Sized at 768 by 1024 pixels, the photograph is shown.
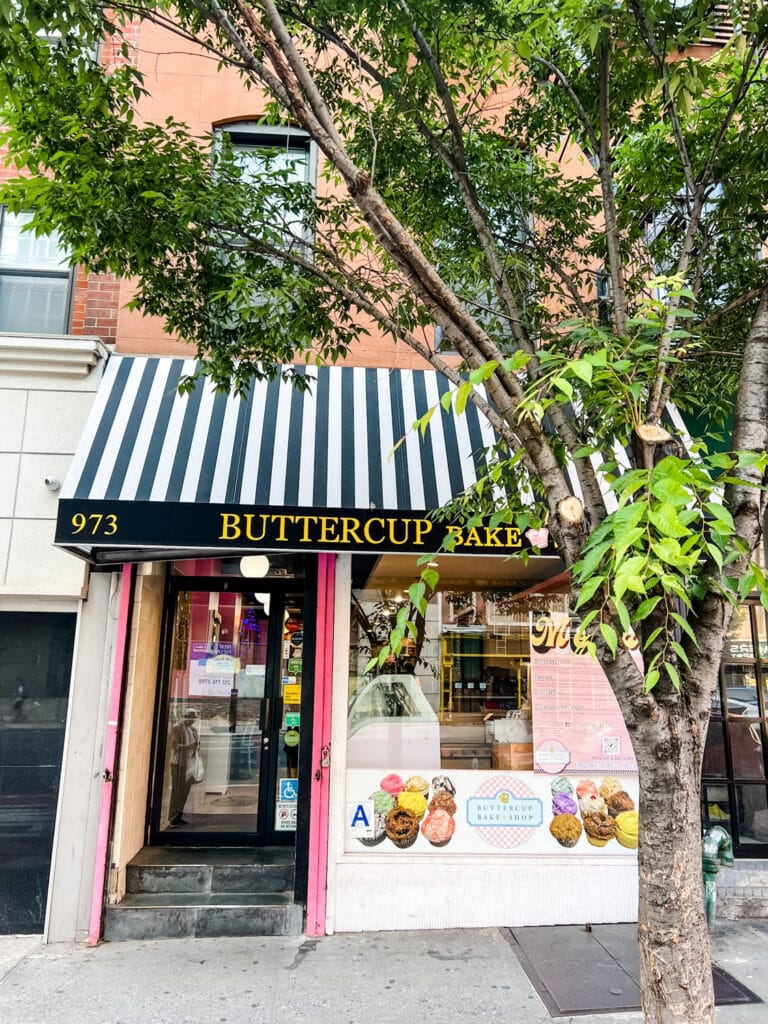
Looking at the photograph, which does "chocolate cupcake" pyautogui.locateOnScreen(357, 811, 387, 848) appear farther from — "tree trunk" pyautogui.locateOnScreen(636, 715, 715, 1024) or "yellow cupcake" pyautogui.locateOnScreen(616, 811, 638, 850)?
"tree trunk" pyautogui.locateOnScreen(636, 715, 715, 1024)

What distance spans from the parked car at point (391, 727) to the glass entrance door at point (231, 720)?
751 millimetres

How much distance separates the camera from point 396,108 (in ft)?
18.4

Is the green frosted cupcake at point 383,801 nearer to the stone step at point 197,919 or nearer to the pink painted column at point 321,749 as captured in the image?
the pink painted column at point 321,749

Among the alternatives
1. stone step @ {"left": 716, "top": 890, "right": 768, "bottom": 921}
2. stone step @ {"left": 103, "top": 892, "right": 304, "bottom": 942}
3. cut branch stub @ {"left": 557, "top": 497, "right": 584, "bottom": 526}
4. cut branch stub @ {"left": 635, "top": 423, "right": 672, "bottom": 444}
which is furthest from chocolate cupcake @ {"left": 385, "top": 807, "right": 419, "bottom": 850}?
cut branch stub @ {"left": 635, "top": 423, "right": 672, "bottom": 444}

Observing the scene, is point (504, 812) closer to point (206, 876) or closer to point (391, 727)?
point (391, 727)

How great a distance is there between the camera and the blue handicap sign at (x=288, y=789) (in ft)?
22.3

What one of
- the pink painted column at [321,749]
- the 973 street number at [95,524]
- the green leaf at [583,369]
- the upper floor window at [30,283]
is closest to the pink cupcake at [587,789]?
the pink painted column at [321,749]

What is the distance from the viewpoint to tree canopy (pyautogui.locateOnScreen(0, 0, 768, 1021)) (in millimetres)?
2805

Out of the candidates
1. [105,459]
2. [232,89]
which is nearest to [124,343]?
[105,459]

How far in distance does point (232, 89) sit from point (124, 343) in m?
3.21

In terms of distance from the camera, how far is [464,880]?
5.82 m

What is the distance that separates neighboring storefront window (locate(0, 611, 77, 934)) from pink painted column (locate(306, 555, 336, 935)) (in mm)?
2261

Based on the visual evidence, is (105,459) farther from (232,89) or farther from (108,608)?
(232,89)

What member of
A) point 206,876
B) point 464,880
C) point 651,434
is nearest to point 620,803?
point 464,880
